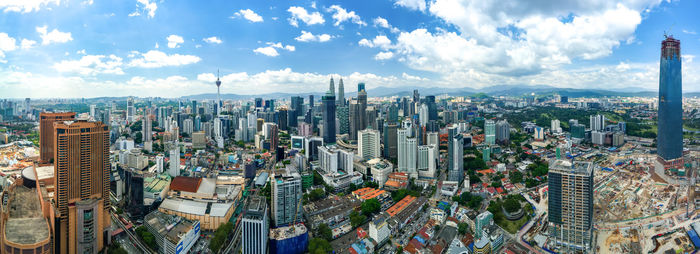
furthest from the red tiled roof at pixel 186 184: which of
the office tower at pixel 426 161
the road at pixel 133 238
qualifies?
the office tower at pixel 426 161

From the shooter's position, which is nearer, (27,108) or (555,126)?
(555,126)

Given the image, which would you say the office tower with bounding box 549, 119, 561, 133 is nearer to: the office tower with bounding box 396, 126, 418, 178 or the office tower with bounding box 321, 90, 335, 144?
the office tower with bounding box 321, 90, 335, 144

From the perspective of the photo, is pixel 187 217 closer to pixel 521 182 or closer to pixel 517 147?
pixel 521 182

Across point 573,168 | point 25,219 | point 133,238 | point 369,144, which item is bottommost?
point 133,238

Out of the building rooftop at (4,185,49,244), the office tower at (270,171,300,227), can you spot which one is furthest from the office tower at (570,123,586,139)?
the building rooftop at (4,185,49,244)

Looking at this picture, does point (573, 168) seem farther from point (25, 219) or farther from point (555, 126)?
point (555, 126)

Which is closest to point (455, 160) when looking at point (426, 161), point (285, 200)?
point (426, 161)
